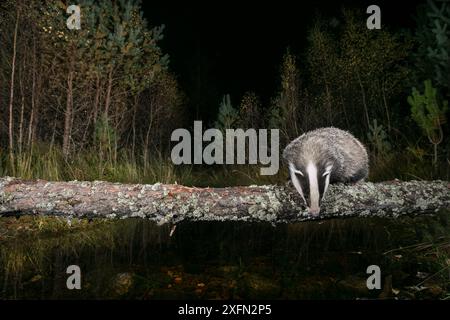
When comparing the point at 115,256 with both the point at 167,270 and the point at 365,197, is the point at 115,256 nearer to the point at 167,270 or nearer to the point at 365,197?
the point at 167,270

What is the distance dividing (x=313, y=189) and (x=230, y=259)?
854 millimetres

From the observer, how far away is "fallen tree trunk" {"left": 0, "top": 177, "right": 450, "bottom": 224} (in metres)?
3.96

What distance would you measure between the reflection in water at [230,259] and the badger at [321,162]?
0.48m

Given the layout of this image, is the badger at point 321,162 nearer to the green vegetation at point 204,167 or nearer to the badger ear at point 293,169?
the badger ear at point 293,169

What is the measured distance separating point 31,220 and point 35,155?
5.96ft

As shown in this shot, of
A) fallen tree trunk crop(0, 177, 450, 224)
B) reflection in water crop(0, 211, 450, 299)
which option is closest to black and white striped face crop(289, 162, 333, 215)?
fallen tree trunk crop(0, 177, 450, 224)

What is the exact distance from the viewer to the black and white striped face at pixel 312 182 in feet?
11.3

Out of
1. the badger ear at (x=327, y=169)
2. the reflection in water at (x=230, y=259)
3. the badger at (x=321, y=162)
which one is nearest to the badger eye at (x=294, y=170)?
the badger at (x=321, y=162)

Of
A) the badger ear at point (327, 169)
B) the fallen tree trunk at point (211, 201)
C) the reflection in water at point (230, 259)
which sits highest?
the badger ear at point (327, 169)

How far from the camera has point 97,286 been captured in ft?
9.91

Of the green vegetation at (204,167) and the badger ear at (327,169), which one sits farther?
the badger ear at (327,169)

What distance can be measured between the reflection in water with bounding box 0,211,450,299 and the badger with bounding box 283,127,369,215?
0.48 m

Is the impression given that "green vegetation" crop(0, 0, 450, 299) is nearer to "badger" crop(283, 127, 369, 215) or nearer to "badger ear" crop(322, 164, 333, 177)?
"badger" crop(283, 127, 369, 215)

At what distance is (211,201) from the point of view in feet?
13.3
